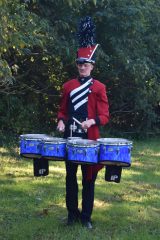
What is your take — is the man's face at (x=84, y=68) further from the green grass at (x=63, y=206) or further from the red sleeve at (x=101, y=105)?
the green grass at (x=63, y=206)

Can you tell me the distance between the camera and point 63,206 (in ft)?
24.2

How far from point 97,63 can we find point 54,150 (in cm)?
946

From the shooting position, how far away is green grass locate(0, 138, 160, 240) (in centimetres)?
618

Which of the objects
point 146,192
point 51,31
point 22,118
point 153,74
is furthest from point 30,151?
point 153,74

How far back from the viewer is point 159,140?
17.0 m

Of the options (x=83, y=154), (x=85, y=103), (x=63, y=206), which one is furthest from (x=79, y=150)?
(x=63, y=206)

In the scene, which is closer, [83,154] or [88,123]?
[83,154]

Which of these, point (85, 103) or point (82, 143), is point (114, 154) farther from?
point (85, 103)

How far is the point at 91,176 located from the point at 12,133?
819 centimetres

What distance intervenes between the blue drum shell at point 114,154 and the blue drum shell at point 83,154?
85 mm

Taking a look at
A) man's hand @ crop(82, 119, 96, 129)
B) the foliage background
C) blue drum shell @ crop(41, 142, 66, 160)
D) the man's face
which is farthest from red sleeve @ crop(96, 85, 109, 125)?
the foliage background

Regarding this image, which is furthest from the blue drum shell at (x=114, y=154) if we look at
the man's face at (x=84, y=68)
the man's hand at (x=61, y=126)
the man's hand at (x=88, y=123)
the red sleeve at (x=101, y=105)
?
the man's face at (x=84, y=68)

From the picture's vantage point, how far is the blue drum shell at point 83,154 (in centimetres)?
548

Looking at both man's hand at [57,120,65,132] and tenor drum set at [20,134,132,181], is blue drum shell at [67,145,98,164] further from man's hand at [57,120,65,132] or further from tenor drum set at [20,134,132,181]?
man's hand at [57,120,65,132]
